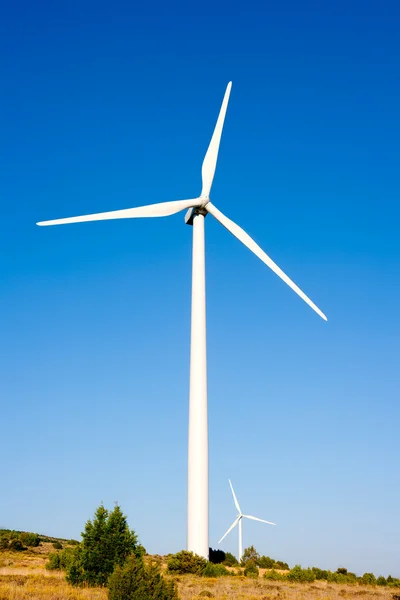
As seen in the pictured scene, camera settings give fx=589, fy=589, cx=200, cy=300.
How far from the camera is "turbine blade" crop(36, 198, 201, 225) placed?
144 ft

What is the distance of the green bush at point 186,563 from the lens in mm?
38969

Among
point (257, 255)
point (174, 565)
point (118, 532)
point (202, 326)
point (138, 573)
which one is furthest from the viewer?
point (257, 255)

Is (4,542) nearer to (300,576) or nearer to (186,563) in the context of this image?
(186,563)

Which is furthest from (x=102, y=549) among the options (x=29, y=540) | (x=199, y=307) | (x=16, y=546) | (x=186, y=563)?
(x=29, y=540)

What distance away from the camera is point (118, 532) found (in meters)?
32.7

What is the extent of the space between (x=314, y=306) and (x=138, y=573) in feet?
96.4

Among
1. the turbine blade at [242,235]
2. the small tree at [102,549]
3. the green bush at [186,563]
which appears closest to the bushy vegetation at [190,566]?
the green bush at [186,563]

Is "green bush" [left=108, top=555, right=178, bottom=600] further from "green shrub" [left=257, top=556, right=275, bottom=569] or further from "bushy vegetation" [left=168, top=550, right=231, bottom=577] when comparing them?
"green shrub" [left=257, top=556, right=275, bottom=569]

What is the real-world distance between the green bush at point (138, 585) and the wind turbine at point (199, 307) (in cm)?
1773

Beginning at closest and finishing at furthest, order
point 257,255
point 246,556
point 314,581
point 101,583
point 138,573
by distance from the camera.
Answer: point 138,573 < point 101,583 < point 314,581 < point 257,255 < point 246,556

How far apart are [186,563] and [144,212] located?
2675 cm

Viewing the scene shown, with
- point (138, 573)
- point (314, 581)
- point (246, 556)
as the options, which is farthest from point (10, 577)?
point (246, 556)

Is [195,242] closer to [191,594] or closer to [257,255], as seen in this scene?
[257,255]

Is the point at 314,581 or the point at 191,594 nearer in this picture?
the point at 191,594
